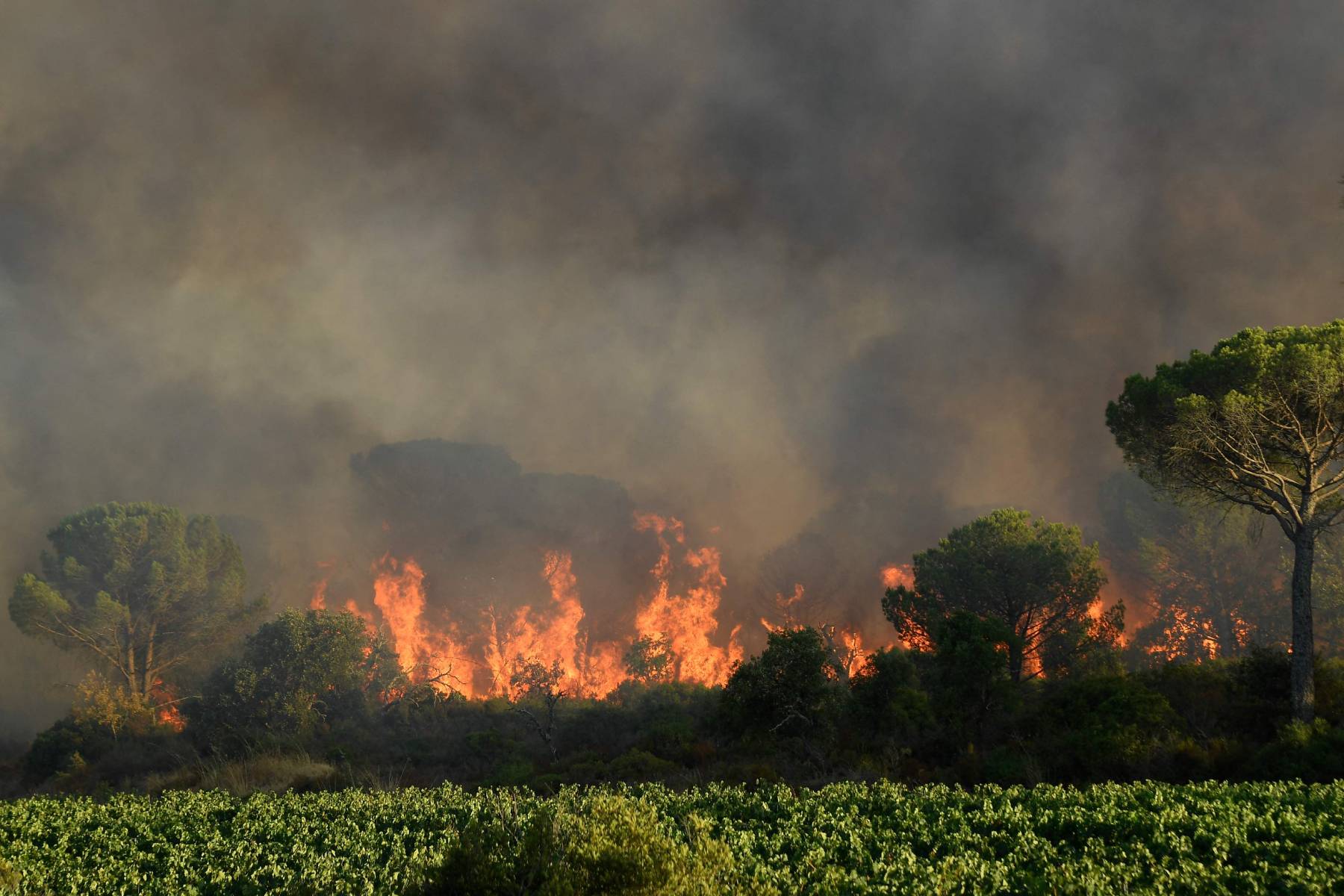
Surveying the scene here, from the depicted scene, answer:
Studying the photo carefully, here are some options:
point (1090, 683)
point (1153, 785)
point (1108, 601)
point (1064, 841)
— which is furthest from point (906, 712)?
point (1108, 601)

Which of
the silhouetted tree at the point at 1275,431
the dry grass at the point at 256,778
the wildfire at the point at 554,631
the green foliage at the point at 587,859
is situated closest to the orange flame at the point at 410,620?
the wildfire at the point at 554,631

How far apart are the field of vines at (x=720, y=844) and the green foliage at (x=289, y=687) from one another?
27.4 metres

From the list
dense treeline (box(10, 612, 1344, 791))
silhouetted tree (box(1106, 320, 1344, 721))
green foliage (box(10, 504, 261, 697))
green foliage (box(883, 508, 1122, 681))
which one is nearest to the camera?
dense treeline (box(10, 612, 1344, 791))

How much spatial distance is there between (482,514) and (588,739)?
97.4m

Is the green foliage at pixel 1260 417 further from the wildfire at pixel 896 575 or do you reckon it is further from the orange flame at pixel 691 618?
the orange flame at pixel 691 618

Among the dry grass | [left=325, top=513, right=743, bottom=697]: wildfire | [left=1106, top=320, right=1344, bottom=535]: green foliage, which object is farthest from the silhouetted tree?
[left=325, top=513, right=743, bottom=697]: wildfire

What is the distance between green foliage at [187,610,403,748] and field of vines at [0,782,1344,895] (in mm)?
27437

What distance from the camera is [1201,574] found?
6438 centimetres

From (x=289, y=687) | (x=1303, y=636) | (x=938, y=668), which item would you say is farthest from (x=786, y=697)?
(x=289, y=687)

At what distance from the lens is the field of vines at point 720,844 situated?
790 centimetres

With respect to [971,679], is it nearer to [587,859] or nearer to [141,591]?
[587,859]

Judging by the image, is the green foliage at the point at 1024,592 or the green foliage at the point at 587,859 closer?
the green foliage at the point at 587,859

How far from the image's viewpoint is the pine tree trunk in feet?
77.9

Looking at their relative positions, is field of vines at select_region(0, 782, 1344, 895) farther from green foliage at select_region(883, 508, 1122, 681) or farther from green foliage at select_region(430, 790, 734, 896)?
green foliage at select_region(883, 508, 1122, 681)
